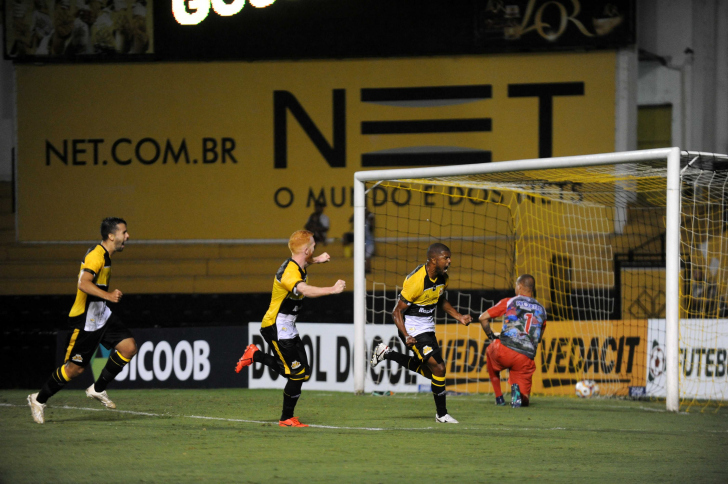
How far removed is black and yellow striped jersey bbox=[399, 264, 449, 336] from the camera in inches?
313

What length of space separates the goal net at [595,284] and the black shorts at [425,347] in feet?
8.72

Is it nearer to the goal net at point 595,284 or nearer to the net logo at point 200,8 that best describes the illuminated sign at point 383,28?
the net logo at point 200,8

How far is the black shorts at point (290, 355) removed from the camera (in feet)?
23.5

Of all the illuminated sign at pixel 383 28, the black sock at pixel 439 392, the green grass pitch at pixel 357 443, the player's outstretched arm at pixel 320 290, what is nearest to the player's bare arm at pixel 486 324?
the green grass pitch at pixel 357 443

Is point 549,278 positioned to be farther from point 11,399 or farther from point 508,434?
point 11,399

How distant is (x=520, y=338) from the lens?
952cm

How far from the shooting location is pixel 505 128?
60.7 feet

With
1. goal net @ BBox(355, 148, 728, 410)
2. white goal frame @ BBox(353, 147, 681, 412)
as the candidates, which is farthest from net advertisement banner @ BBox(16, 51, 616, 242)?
white goal frame @ BBox(353, 147, 681, 412)

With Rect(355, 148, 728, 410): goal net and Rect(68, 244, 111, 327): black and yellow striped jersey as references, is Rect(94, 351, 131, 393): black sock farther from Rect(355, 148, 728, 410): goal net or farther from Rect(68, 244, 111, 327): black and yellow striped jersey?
Rect(355, 148, 728, 410): goal net

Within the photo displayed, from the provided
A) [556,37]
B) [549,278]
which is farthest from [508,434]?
[556,37]

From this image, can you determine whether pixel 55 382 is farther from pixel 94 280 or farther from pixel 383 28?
pixel 383 28

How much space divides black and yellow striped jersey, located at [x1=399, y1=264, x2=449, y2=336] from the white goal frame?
2681 mm

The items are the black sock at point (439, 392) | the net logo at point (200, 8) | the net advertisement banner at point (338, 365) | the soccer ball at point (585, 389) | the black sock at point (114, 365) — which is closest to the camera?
the black sock at point (439, 392)

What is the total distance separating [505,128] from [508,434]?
40.3 ft
